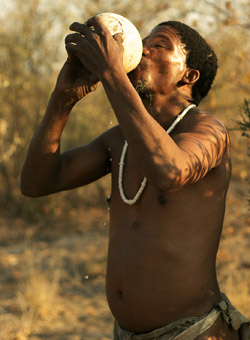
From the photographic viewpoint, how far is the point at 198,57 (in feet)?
8.03

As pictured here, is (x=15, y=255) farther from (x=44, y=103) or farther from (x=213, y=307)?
(x=213, y=307)

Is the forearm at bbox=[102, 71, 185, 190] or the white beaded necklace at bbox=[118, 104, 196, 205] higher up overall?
the forearm at bbox=[102, 71, 185, 190]

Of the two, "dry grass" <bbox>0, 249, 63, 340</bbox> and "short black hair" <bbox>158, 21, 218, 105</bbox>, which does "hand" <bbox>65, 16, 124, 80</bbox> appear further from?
"dry grass" <bbox>0, 249, 63, 340</bbox>

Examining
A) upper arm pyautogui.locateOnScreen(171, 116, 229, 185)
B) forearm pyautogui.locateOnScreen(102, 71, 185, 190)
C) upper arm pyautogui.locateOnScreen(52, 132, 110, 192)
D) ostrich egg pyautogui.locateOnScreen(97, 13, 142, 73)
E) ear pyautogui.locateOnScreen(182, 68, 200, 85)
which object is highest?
ostrich egg pyautogui.locateOnScreen(97, 13, 142, 73)

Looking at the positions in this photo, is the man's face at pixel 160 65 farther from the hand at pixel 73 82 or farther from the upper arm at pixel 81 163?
the upper arm at pixel 81 163

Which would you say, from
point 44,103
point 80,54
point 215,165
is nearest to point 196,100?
point 215,165

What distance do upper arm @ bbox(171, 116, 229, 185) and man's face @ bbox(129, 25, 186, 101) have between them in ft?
0.93

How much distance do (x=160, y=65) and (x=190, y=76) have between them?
0.58ft

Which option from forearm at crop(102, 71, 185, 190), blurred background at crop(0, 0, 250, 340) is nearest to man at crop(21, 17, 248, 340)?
forearm at crop(102, 71, 185, 190)

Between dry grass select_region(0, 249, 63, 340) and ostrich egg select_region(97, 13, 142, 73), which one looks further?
dry grass select_region(0, 249, 63, 340)

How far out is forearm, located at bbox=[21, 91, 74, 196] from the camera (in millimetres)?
2400

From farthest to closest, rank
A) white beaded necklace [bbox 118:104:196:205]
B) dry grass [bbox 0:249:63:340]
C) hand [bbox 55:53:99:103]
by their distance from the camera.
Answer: dry grass [bbox 0:249:63:340], hand [bbox 55:53:99:103], white beaded necklace [bbox 118:104:196:205]

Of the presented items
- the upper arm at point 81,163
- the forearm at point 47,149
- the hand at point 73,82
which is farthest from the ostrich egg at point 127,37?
the upper arm at point 81,163

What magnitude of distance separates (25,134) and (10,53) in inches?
45.3
